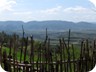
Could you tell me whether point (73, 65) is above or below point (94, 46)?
below

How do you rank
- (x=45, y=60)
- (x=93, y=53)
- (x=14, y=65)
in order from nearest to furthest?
(x=14, y=65) < (x=45, y=60) < (x=93, y=53)

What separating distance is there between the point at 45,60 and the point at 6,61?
73 cm

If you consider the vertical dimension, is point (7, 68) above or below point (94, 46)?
below

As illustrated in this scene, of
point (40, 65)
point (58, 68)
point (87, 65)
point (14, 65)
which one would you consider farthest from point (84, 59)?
point (14, 65)

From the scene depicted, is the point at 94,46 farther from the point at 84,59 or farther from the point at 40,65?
the point at 40,65

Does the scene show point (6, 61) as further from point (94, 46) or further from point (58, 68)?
point (94, 46)

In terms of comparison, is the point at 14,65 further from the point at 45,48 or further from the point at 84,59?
the point at 84,59

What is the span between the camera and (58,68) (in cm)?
493

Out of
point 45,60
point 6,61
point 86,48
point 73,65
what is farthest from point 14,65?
point 86,48

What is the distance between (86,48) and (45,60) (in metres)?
0.93

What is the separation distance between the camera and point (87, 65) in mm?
5309

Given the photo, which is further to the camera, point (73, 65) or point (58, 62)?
point (73, 65)

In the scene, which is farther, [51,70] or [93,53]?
[93,53]

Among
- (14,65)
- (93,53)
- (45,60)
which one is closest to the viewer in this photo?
(14,65)
